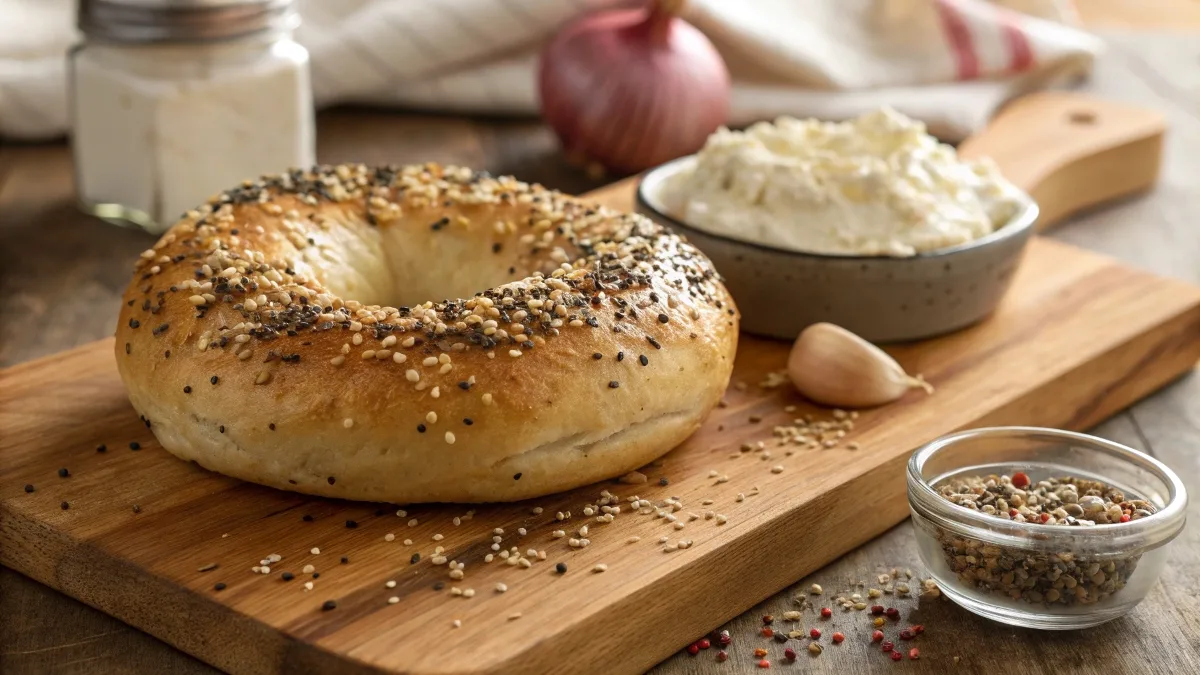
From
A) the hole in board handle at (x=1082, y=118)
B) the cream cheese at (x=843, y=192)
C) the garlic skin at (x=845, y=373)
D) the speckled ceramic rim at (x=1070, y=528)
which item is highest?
the cream cheese at (x=843, y=192)

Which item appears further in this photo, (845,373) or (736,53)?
(736,53)

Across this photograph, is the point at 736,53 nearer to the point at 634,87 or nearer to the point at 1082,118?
the point at 634,87

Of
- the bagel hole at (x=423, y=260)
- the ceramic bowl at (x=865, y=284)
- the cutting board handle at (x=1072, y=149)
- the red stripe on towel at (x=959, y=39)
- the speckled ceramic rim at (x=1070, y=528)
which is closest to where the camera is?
the speckled ceramic rim at (x=1070, y=528)

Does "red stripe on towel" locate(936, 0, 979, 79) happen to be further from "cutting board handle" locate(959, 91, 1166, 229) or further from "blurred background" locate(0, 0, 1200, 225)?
"cutting board handle" locate(959, 91, 1166, 229)

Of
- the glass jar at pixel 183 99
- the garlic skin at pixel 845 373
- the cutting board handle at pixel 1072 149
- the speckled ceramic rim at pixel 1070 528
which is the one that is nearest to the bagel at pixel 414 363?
the garlic skin at pixel 845 373

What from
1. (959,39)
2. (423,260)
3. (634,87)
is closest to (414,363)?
(423,260)

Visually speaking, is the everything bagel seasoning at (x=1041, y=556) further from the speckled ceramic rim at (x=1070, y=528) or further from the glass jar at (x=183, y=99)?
the glass jar at (x=183, y=99)
